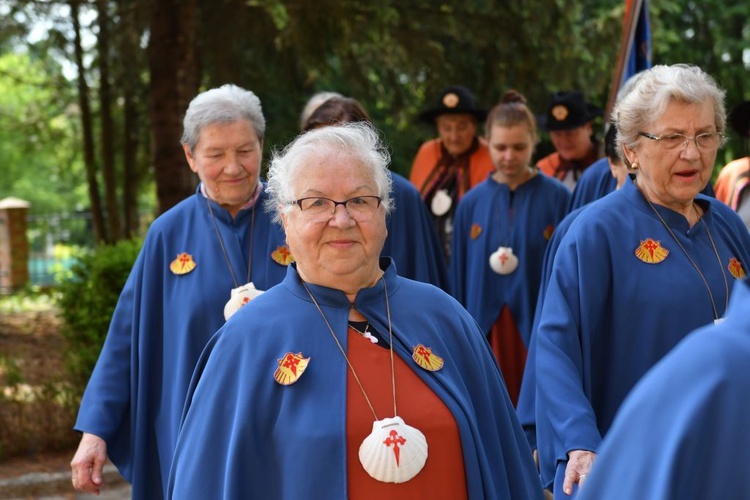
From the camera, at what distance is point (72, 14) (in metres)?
13.0

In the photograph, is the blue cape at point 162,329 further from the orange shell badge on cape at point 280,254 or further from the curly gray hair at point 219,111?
the curly gray hair at point 219,111

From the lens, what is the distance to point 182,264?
4.98 m

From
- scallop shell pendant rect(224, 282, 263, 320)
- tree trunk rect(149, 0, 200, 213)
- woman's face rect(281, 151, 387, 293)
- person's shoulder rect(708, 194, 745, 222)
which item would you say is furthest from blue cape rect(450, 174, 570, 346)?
tree trunk rect(149, 0, 200, 213)

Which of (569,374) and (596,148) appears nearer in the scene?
(569,374)

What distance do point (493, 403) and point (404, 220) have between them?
103 inches

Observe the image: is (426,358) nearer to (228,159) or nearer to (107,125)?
(228,159)

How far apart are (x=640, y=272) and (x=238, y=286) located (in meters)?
1.68

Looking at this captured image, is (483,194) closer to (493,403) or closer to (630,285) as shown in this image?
(630,285)

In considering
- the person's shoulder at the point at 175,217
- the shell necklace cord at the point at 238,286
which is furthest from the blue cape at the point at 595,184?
the person's shoulder at the point at 175,217

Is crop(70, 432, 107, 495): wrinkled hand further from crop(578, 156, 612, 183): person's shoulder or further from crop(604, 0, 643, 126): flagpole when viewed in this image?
crop(604, 0, 643, 126): flagpole

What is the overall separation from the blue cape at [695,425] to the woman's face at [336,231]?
178cm

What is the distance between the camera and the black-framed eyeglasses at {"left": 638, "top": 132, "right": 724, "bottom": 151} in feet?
13.5

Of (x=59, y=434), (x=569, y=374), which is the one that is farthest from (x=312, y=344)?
(x=59, y=434)

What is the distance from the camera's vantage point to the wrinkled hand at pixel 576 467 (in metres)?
3.81
